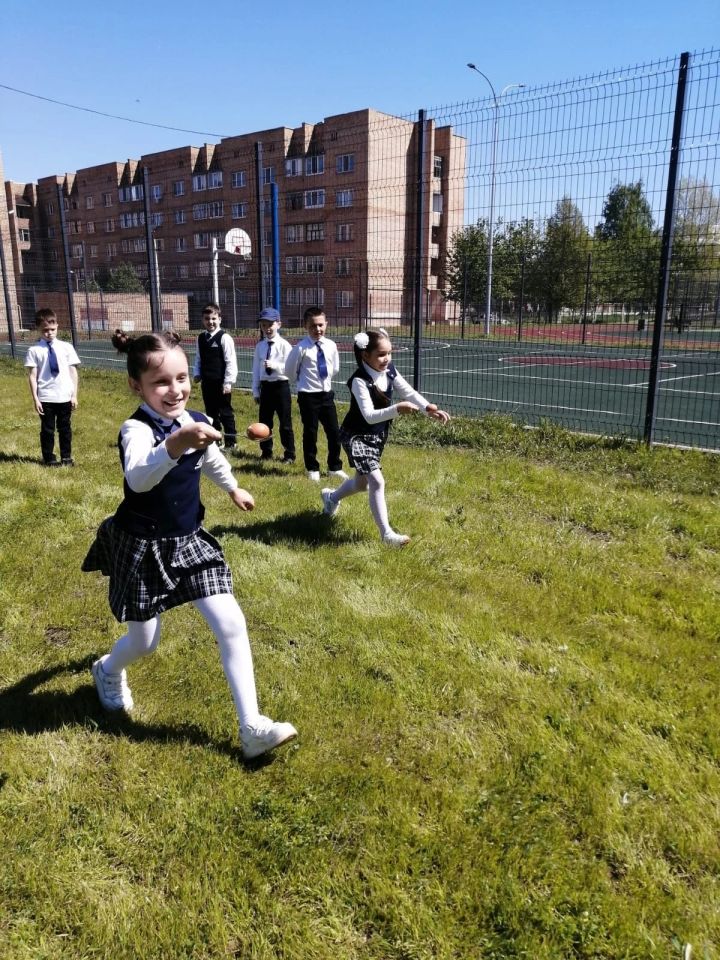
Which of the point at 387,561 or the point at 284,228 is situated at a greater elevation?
the point at 284,228

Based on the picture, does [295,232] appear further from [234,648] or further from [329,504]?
[234,648]

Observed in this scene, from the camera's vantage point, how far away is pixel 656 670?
3.48 metres

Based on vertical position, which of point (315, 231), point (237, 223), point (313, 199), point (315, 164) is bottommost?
point (315, 231)

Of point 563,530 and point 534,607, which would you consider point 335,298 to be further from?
point 534,607

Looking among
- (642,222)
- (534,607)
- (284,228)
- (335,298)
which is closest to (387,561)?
(534,607)

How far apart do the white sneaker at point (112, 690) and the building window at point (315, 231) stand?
52.8 metres

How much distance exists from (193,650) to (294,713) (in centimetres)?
85

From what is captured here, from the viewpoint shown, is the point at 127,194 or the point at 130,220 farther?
the point at 127,194

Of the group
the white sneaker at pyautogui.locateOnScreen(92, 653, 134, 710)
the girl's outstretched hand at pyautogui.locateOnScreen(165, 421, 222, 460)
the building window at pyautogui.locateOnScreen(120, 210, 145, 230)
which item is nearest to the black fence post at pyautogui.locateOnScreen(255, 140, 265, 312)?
the white sneaker at pyautogui.locateOnScreen(92, 653, 134, 710)

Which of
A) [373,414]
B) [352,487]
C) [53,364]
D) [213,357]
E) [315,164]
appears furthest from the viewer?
[315,164]

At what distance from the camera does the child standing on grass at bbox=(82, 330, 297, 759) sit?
8.86 ft

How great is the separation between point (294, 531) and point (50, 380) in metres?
3.91

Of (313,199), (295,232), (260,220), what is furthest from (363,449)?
(313,199)

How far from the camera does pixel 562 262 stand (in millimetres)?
13555
